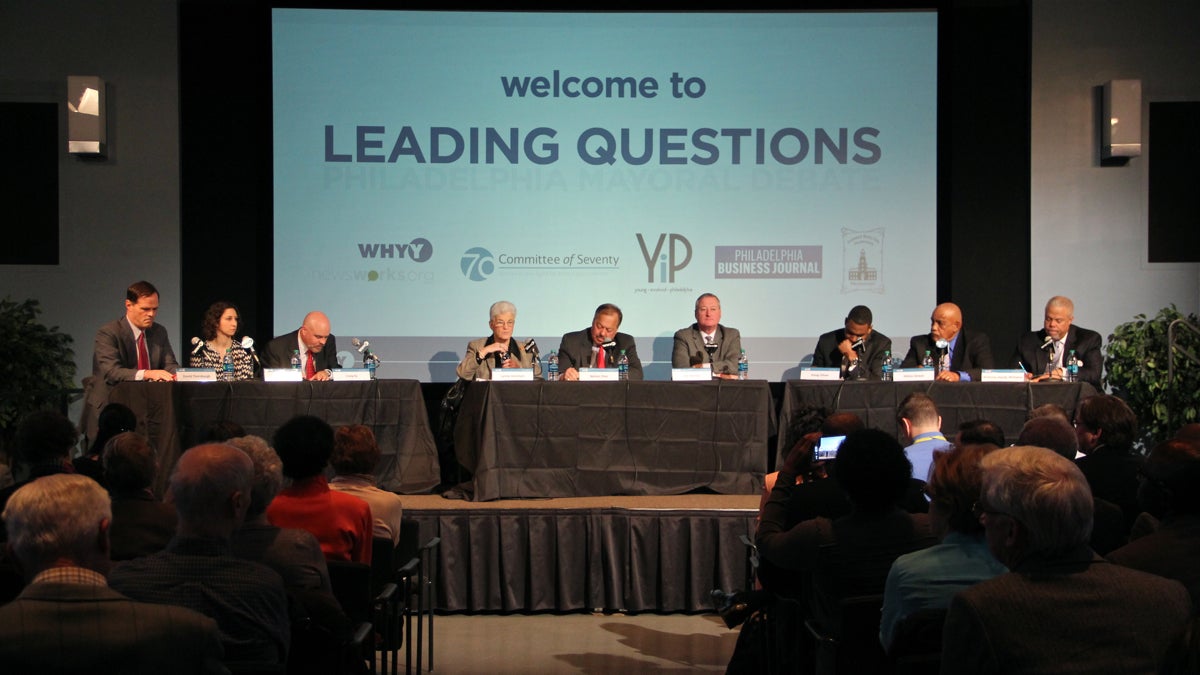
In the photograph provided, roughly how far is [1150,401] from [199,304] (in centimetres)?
598

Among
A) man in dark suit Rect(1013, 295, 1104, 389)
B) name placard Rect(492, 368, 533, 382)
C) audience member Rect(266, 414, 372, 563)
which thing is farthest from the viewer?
man in dark suit Rect(1013, 295, 1104, 389)

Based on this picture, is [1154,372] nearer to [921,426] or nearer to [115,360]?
[921,426]

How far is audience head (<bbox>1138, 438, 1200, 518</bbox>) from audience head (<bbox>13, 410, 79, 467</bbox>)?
294cm

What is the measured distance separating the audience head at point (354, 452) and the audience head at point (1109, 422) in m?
2.23

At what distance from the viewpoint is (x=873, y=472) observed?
8.54ft

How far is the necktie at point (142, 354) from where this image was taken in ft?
19.9

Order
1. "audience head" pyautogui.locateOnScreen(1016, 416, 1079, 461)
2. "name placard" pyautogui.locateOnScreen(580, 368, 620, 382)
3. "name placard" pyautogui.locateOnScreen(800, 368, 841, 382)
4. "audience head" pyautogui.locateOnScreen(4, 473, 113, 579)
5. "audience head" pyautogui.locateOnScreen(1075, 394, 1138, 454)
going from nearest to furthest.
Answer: "audience head" pyautogui.locateOnScreen(4, 473, 113, 579) → "audience head" pyautogui.locateOnScreen(1016, 416, 1079, 461) → "audience head" pyautogui.locateOnScreen(1075, 394, 1138, 454) → "name placard" pyautogui.locateOnScreen(580, 368, 620, 382) → "name placard" pyautogui.locateOnScreen(800, 368, 841, 382)

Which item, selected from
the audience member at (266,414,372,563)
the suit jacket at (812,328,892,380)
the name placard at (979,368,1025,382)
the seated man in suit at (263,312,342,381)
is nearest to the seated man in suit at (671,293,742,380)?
the suit jacket at (812,328,892,380)

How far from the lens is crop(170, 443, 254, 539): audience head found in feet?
7.00

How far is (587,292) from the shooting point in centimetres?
746

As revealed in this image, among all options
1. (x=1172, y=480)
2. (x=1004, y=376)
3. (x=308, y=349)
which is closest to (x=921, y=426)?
(x=1172, y=480)

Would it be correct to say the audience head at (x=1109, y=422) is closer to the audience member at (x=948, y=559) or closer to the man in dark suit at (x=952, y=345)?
the audience member at (x=948, y=559)

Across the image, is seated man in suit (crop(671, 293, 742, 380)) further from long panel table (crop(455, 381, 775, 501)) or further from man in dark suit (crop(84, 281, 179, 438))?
man in dark suit (crop(84, 281, 179, 438))

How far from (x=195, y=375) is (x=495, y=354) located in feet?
4.88
